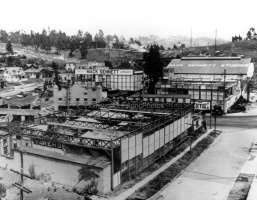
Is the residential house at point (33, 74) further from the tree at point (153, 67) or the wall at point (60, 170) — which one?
the wall at point (60, 170)

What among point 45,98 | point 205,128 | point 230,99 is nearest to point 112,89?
point 45,98

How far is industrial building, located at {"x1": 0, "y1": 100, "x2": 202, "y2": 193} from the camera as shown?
2966cm

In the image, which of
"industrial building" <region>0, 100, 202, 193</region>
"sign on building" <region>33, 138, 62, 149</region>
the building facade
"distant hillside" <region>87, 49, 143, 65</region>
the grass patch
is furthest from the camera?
"distant hillside" <region>87, 49, 143, 65</region>

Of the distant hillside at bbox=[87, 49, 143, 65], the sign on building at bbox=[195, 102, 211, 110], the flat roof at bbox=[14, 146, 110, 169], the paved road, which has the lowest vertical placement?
the paved road

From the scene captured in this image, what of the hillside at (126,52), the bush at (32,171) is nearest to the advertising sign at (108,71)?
the bush at (32,171)

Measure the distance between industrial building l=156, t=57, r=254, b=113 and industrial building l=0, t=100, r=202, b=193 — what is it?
26181mm

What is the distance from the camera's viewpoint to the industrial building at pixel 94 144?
29.7m

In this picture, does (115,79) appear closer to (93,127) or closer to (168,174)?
(93,127)

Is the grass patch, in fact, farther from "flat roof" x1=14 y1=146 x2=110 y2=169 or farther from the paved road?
"flat roof" x1=14 y1=146 x2=110 y2=169

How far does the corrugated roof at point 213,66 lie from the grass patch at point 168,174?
5576 centimetres

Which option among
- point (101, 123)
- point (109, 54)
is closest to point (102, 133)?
point (101, 123)

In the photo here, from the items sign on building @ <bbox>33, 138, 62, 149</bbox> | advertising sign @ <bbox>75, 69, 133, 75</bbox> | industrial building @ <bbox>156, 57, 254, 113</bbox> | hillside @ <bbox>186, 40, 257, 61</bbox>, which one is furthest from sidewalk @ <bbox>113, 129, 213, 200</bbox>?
hillside @ <bbox>186, 40, 257, 61</bbox>

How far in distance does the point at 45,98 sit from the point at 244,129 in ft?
148

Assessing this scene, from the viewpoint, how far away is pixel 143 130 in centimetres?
3378
